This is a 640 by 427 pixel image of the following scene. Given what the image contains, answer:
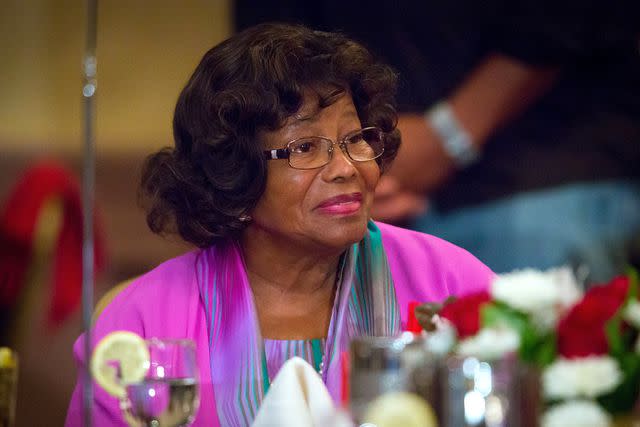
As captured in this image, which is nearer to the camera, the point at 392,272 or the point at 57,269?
the point at 392,272

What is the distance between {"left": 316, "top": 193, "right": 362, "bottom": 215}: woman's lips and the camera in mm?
2221

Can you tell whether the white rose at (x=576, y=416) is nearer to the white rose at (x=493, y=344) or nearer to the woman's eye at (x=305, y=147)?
the white rose at (x=493, y=344)

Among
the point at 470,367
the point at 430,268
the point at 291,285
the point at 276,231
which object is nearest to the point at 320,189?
the point at 276,231

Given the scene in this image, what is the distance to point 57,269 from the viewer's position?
410cm

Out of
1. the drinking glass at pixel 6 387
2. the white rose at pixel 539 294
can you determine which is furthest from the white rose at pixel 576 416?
the drinking glass at pixel 6 387

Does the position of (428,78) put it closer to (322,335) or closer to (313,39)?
(313,39)

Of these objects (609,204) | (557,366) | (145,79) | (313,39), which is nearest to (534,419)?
(557,366)

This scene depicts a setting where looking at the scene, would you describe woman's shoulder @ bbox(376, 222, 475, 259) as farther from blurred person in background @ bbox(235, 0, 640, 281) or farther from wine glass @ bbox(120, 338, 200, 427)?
wine glass @ bbox(120, 338, 200, 427)

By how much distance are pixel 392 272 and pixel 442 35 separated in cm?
121

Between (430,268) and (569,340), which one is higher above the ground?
(430,268)

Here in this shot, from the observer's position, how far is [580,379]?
116 cm

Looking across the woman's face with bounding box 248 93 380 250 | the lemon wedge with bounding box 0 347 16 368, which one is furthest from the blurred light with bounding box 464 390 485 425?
the woman's face with bounding box 248 93 380 250

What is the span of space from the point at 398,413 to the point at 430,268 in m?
1.33

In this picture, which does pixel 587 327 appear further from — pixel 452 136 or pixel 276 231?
pixel 452 136
